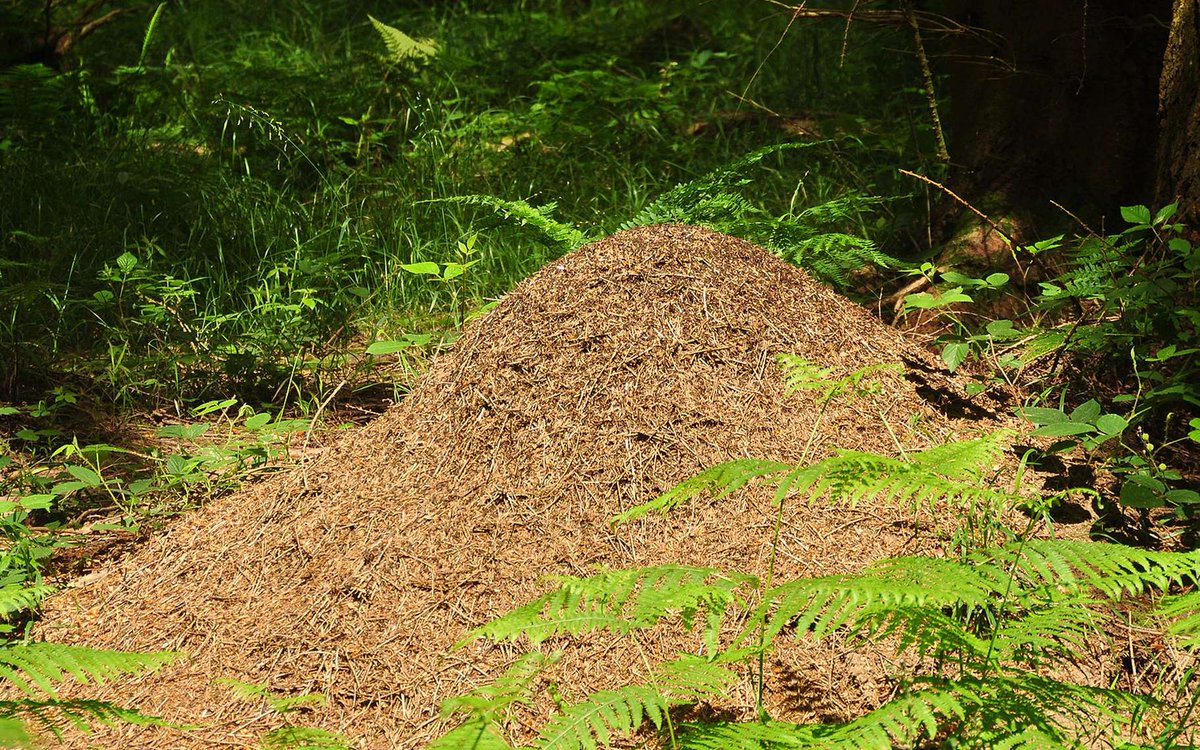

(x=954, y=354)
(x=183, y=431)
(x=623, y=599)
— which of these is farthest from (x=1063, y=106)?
(x=183, y=431)

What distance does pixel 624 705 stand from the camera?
2.04m

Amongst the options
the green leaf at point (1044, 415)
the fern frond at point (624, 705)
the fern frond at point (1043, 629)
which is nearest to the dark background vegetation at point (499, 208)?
the green leaf at point (1044, 415)

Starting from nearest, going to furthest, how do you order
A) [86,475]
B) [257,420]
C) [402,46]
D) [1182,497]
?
[1182,497], [86,475], [257,420], [402,46]

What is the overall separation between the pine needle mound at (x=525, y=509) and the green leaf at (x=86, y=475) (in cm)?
39

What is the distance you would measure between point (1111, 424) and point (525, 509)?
1.69m

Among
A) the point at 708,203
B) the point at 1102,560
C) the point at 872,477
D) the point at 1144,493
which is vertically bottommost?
the point at 1144,493

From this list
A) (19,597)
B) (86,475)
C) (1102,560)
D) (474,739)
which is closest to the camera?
(474,739)

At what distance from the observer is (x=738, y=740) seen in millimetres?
2119

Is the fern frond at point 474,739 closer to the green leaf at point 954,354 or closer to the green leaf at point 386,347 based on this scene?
the green leaf at point 954,354

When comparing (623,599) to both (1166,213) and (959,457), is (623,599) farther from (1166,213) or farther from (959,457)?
(1166,213)

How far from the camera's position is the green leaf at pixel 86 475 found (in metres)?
3.79

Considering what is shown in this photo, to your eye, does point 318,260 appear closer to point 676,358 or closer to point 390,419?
point 390,419

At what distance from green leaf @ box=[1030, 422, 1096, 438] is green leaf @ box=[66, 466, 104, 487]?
3.09 m

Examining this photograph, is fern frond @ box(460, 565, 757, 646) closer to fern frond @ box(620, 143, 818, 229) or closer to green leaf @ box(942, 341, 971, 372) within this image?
green leaf @ box(942, 341, 971, 372)
